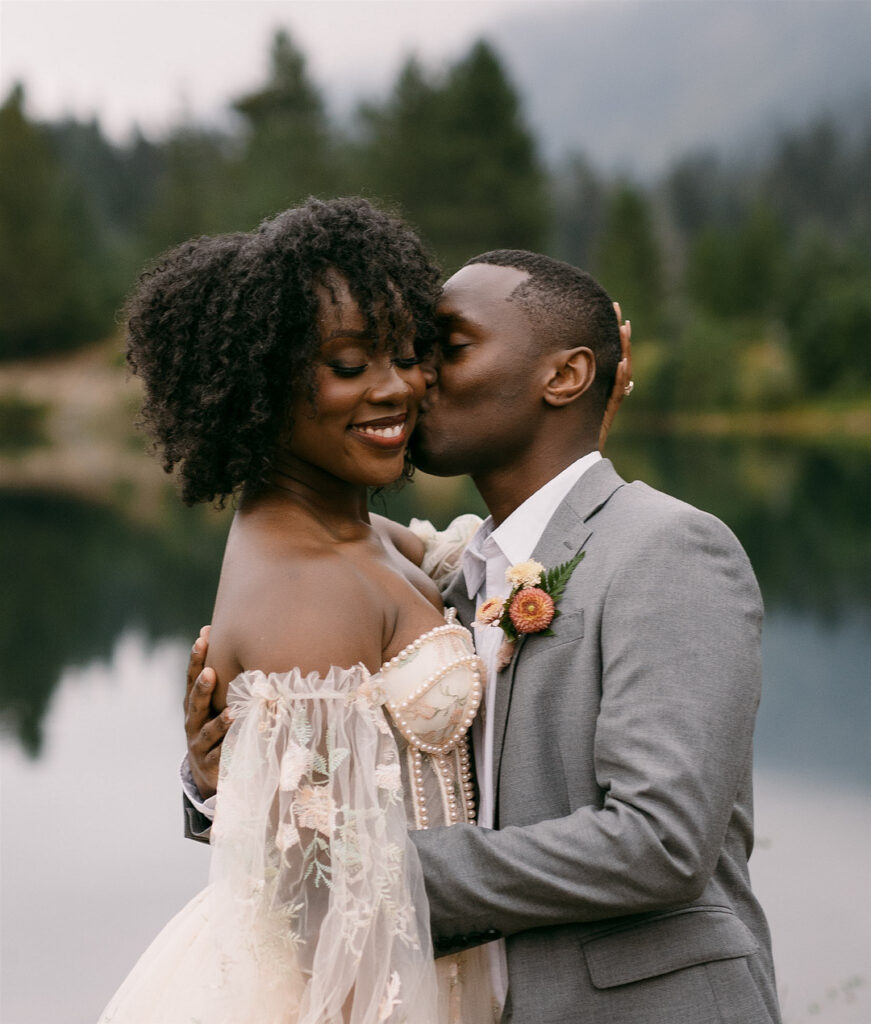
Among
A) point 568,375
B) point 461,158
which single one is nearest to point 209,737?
point 568,375

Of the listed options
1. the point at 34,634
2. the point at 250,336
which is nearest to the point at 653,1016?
the point at 250,336

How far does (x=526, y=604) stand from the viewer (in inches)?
98.1

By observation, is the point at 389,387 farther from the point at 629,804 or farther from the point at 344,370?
the point at 629,804

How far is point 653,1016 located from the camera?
90.6 inches

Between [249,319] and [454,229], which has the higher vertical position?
[454,229]

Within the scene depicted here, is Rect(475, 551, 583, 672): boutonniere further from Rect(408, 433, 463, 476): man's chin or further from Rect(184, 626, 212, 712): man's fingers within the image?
Rect(184, 626, 212, 712): man's fingers

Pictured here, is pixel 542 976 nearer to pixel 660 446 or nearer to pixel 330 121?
pixel 660 446

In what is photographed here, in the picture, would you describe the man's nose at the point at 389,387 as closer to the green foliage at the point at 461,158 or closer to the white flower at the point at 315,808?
the white flower at the point at 315,808

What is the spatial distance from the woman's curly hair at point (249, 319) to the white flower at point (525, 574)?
0.61 metres

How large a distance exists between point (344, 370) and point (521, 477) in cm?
55

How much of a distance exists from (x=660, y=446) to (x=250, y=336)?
3867cm

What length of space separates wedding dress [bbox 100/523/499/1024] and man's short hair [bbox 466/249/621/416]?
0.97 m

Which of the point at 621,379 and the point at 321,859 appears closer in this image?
the point at 321,859

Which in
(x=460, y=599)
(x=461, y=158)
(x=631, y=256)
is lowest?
(x=631, y=256)
